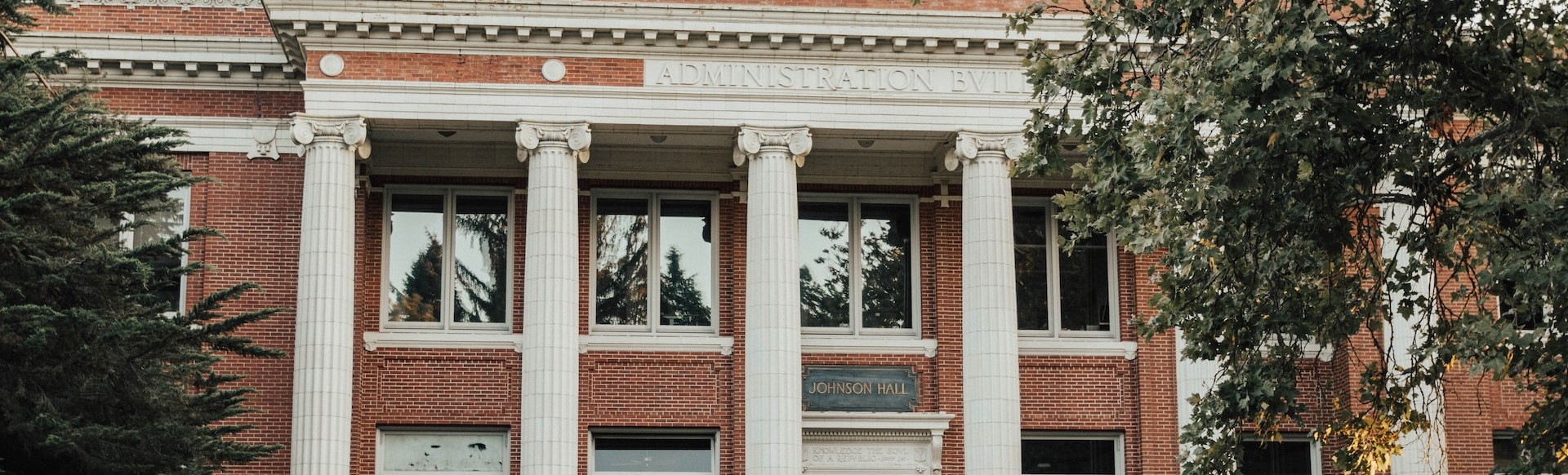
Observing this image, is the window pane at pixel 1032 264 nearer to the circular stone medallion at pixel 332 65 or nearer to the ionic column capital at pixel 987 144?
the ionic column capital at pixel 987 144

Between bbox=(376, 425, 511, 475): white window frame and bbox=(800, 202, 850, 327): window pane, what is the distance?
493cm

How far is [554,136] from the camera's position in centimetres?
2639

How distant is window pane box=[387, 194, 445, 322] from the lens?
2888 centimetres

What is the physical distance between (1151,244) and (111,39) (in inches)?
697

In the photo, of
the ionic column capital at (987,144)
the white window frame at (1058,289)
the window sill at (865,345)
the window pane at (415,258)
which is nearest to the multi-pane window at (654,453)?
the window sill at (865,345)

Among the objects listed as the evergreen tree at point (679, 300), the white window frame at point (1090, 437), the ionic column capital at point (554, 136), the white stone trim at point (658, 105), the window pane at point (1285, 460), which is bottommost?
the window pane at point (1285, 460)

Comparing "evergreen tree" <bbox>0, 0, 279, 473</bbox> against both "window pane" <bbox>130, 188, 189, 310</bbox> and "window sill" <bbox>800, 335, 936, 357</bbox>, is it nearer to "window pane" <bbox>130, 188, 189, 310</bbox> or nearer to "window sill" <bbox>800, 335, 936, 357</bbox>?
"window pane" <bbox>130, 188, 189, 310</bbox>

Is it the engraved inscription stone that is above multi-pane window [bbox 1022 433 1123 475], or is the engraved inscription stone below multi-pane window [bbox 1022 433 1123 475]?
above

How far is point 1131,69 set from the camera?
1652cm

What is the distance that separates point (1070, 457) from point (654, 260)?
7.08 m

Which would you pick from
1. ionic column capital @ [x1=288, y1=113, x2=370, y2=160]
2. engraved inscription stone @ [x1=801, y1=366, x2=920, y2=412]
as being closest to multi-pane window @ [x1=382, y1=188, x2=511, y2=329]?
ionic column capital @ [x1=288, y1=113, x2=370, y2=160]

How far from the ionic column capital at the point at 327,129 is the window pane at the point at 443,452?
4.74 m

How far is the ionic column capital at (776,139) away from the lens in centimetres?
2672

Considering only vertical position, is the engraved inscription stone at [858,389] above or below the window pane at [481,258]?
below
